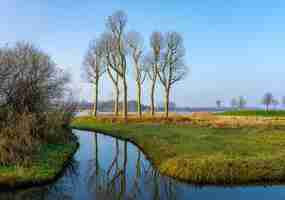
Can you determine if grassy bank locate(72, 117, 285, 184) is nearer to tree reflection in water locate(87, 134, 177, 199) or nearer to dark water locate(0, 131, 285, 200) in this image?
dark water locate(0, 131, 285, 200)

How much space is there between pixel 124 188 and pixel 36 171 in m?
4.34

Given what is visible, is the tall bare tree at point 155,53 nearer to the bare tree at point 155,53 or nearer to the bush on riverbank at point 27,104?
the bare tree at point 155,53

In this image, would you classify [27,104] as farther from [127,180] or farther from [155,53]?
[155,53]

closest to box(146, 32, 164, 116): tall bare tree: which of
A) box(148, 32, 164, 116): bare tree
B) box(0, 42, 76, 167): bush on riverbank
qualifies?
box(148, 32, 164, 116): bare tree

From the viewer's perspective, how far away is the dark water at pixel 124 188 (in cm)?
1025

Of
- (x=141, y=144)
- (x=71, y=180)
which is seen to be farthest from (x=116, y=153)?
(x=71, y=180)

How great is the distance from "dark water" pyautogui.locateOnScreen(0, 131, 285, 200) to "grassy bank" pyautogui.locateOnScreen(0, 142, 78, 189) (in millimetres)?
489

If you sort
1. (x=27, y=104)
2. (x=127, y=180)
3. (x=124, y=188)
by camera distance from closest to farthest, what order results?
(x=124, y=188), (x=127, y=180), (x=27, y=104)

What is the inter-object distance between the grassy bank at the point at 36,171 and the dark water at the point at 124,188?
19.3 inches

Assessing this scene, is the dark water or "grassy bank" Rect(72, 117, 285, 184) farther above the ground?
"grassy bank" Rect(72, 117, 285, 184)

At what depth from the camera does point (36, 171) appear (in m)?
12.2

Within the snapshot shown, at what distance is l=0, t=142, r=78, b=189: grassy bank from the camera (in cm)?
1106

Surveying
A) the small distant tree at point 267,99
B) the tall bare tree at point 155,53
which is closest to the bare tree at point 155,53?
the tall bare tree at point 155,53

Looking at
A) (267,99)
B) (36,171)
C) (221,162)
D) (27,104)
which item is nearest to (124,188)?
(36,171)
